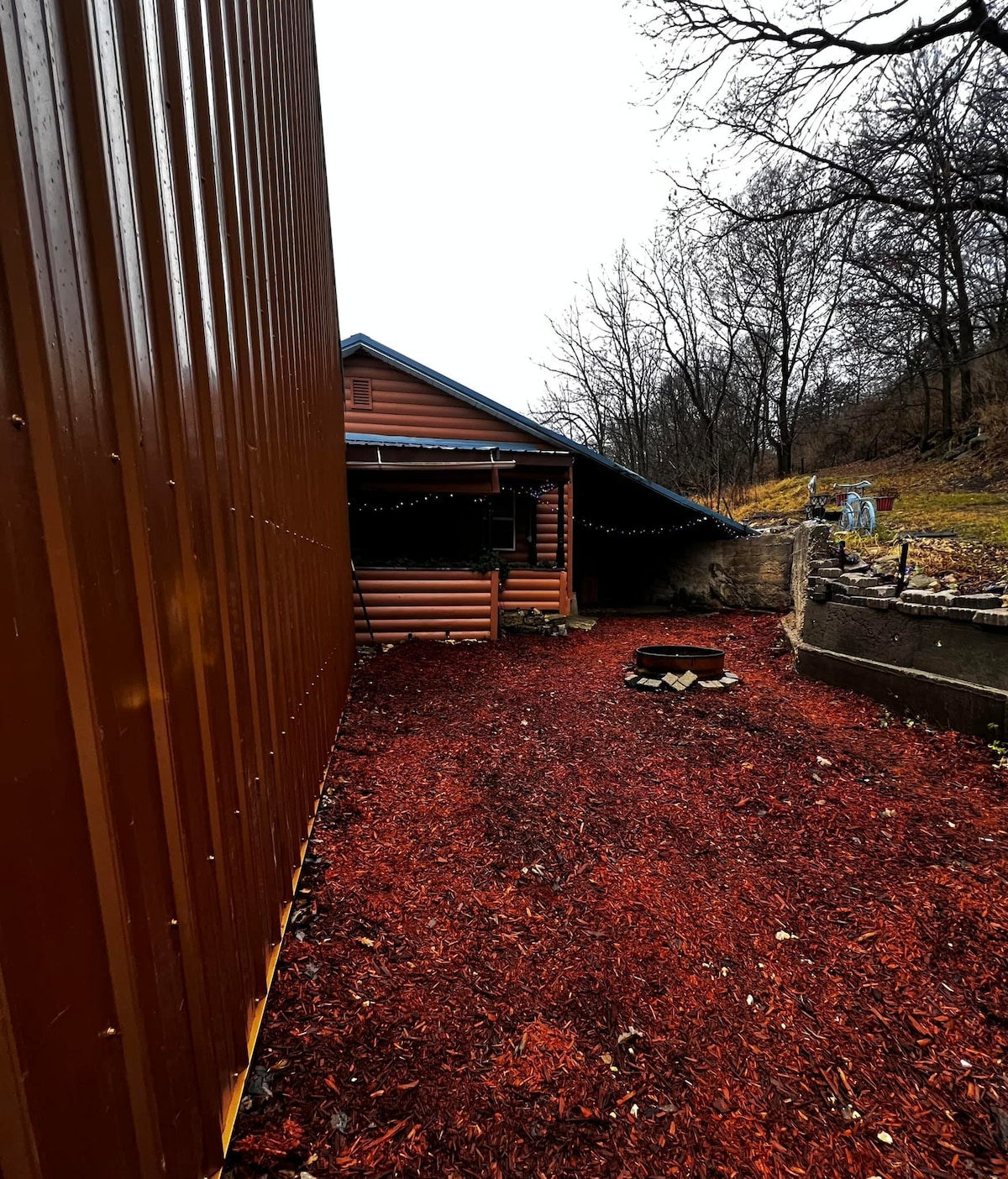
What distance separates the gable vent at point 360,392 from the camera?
11.3 m

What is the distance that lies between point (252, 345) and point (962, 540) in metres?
9.97

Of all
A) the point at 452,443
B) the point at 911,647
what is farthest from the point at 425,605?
the point at 911,647

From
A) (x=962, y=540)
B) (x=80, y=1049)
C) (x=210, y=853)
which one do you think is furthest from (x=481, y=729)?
(x=962, y=540)

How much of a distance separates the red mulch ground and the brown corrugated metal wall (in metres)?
0.56

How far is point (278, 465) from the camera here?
9.57 feet

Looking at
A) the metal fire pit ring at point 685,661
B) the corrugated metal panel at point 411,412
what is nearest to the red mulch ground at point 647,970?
the metal fire pit ring at point 685,661

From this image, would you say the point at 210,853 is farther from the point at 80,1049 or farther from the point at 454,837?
the point at 454,837

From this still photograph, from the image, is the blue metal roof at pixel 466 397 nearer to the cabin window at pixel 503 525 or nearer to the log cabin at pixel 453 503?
the log cabin at pixel 453 503

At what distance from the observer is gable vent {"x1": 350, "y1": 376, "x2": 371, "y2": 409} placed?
37.0 ft

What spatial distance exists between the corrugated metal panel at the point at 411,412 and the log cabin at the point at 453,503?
0.07 feet

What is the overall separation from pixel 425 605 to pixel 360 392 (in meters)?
5.27

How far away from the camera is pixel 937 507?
11.1 meters

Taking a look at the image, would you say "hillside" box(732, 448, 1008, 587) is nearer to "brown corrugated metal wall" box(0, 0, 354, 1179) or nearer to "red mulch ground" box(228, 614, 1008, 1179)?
"red mulch ground" box(228, 614, 1008, 1179)

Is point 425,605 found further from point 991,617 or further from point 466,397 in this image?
point 991,617
